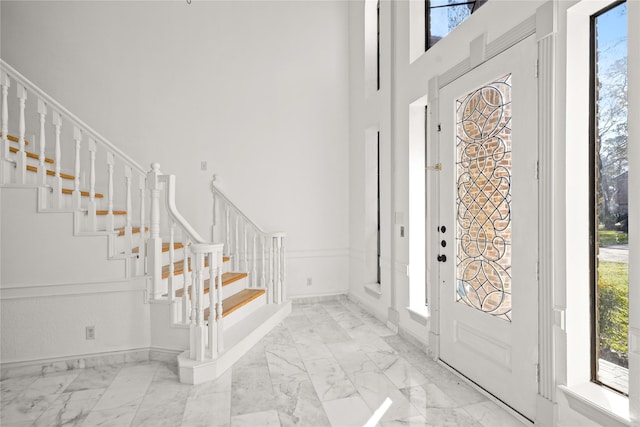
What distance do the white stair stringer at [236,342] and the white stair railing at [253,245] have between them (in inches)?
10.7

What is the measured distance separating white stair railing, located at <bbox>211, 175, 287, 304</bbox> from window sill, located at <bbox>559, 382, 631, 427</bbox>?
3.10m

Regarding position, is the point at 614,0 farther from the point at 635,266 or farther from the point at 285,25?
the point at 285,25

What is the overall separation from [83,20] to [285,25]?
2583mm

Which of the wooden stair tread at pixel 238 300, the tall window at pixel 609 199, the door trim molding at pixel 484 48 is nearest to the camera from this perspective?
the tall window at pixel 609 199

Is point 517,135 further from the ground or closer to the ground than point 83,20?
closer to the ground

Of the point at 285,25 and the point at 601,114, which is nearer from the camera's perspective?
the point at 601,114

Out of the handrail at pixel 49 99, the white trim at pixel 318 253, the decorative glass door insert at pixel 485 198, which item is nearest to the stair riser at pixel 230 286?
the white trim at pixel 318 253

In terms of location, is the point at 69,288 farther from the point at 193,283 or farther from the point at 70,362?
the point at 193,283

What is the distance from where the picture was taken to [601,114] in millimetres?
1825

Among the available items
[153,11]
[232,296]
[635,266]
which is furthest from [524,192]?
[153,11]

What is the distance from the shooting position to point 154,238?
9.95 feet

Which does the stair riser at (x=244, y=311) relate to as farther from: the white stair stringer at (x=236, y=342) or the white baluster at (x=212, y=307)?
the white baluster at (x=212, y=307)

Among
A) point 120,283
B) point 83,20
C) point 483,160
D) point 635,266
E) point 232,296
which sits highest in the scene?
point 83,20

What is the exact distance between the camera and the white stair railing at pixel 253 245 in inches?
170
